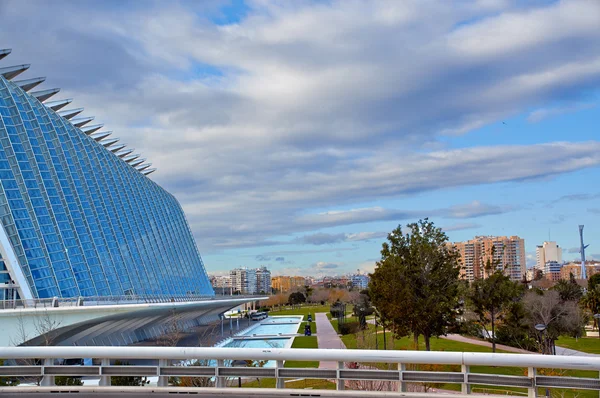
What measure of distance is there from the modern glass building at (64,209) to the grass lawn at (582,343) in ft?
121

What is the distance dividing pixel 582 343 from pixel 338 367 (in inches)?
1905

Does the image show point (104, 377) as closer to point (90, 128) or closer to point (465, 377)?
point (465, 377)

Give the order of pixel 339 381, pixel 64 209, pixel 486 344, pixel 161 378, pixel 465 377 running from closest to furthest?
pixel 465 377
pixel 339 381
pixel 161 378
pixel 64 209
pixel 486 344


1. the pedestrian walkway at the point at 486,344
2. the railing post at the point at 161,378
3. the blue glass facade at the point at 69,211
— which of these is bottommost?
the pedestrian walkway at the point at 486,344

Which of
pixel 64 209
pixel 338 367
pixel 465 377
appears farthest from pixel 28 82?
pixel 465 377

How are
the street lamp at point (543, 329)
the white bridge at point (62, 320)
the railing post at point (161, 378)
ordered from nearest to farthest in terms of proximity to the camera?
the railing post at point (161, 378), the street lamp at point (543, 329), the white bridge at point (62, 320)

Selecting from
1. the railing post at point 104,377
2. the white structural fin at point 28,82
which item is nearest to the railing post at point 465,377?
the railing post at point 104,377

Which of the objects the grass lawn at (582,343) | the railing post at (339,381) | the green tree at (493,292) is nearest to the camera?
the railing post at (339,381)

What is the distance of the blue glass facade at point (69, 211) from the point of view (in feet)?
128

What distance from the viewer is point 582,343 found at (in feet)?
173

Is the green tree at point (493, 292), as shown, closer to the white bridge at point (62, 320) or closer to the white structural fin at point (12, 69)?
the white bridge at point (62, 320)

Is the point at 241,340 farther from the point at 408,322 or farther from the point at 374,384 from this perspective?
the point at 374,384

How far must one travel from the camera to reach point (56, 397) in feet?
36.8

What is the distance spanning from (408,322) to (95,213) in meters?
32.5
